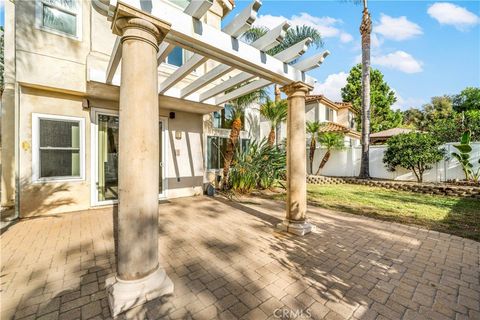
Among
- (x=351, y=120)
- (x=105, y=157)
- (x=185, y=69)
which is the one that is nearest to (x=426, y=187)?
(x=185, y=69)

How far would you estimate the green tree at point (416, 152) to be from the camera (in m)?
11.0

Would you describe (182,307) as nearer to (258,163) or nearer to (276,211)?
(276,211)

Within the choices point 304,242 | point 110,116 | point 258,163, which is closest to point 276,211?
point 304,242

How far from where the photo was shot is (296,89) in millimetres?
4453

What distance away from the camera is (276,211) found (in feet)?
20.9

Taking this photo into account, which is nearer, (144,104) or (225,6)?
(144,104)

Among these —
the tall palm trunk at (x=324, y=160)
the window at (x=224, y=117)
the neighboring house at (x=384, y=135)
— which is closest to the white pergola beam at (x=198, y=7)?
the window at (x=224, y=117)

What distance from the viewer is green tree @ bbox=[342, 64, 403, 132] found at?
24.5 m

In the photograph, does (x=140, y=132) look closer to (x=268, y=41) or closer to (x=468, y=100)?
(x=268, y=41)

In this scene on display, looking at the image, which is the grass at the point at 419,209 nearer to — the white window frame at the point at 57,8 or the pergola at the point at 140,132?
the pergola at the point at 140,132

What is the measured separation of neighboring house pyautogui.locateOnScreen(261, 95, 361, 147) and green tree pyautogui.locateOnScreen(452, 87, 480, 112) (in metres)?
18.0

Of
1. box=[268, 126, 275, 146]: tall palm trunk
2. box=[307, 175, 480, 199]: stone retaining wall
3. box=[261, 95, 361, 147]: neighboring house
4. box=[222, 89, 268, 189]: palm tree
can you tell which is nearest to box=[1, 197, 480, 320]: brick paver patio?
box=[222, 89, 268, 189]: palm tree

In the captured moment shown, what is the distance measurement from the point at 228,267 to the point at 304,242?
170cm

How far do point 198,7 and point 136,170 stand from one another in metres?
2.17
